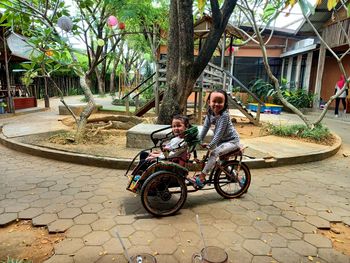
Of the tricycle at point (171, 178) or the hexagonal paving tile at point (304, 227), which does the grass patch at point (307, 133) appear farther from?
the hexagonal paving tile at point (304, 227)

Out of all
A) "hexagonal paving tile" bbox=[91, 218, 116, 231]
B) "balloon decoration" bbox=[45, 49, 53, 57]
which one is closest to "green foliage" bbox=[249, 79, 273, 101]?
"balloon decoration" bbox=[45, 49, 53, 57]

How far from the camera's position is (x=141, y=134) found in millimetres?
5574

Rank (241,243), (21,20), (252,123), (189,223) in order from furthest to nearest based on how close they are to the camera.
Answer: (252,123), (21,20), (189,223), (241,243)

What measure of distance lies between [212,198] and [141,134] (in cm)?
237

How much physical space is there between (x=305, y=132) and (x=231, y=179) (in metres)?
4.69

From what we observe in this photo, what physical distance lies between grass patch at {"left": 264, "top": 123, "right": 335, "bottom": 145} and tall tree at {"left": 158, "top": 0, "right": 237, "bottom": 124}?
3.36 m

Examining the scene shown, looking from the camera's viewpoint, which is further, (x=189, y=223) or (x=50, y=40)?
(x=50, y=40)

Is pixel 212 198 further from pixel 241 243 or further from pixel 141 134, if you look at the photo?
pixel 141 134

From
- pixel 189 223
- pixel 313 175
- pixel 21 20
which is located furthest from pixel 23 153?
pixel 313 175

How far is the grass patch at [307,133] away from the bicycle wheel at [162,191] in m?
5.30

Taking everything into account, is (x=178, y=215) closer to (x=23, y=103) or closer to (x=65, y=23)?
(x=65, y=23)

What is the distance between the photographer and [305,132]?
7.36 m

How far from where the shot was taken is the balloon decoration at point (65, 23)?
557cm

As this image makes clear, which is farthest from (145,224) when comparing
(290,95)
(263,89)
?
(263,89)
